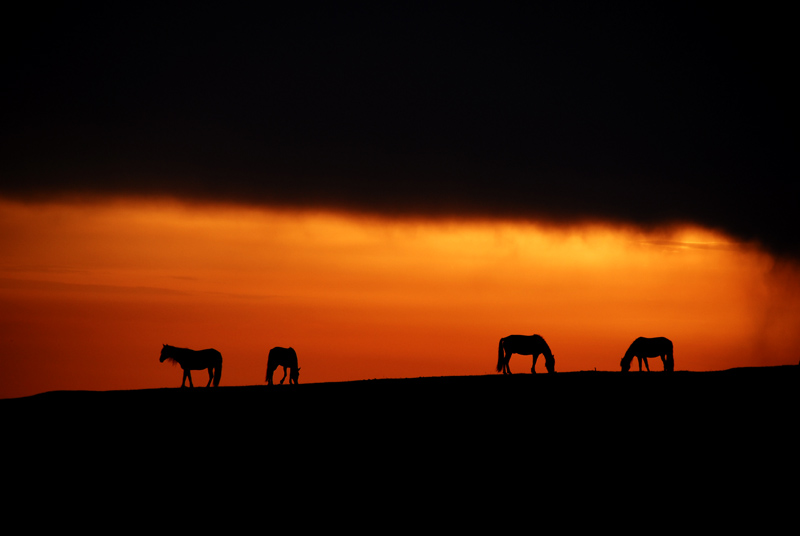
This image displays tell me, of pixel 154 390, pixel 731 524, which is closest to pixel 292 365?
pixel 154 390

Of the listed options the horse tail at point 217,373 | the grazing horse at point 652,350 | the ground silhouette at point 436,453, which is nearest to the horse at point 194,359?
the horse tail at point 217,373

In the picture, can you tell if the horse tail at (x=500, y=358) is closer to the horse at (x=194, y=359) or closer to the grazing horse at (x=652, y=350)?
the grazing horse at (x=652, y=350)

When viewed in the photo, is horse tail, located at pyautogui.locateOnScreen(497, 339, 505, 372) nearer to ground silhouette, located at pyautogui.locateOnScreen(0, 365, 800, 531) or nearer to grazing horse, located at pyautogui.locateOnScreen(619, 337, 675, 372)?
grazing horse, located at pyautogui.locateOnScreen(619, 337, 675, 372)

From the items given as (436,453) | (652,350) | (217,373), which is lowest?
(436,453)

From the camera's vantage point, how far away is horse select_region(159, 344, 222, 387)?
3962 cm

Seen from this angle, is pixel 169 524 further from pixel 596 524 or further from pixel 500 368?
pixel 500 368

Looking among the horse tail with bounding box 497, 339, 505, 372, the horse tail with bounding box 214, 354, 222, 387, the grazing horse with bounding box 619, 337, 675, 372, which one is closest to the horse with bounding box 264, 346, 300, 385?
the horse tail with bounding box 214, 354, 222, 387

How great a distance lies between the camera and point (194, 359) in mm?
40031

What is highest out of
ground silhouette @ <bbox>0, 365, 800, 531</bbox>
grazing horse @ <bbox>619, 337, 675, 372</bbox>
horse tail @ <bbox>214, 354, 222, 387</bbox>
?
grazing horse @ <bbox>619, 337, 675, 372</bbox>

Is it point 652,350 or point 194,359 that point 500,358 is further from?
point 194,359

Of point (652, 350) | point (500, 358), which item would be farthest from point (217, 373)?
point (652, 350)

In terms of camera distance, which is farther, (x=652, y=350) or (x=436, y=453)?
(x=652, y=350)

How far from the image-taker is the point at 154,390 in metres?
31.2

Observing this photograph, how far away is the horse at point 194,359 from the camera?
3962 centimetres
